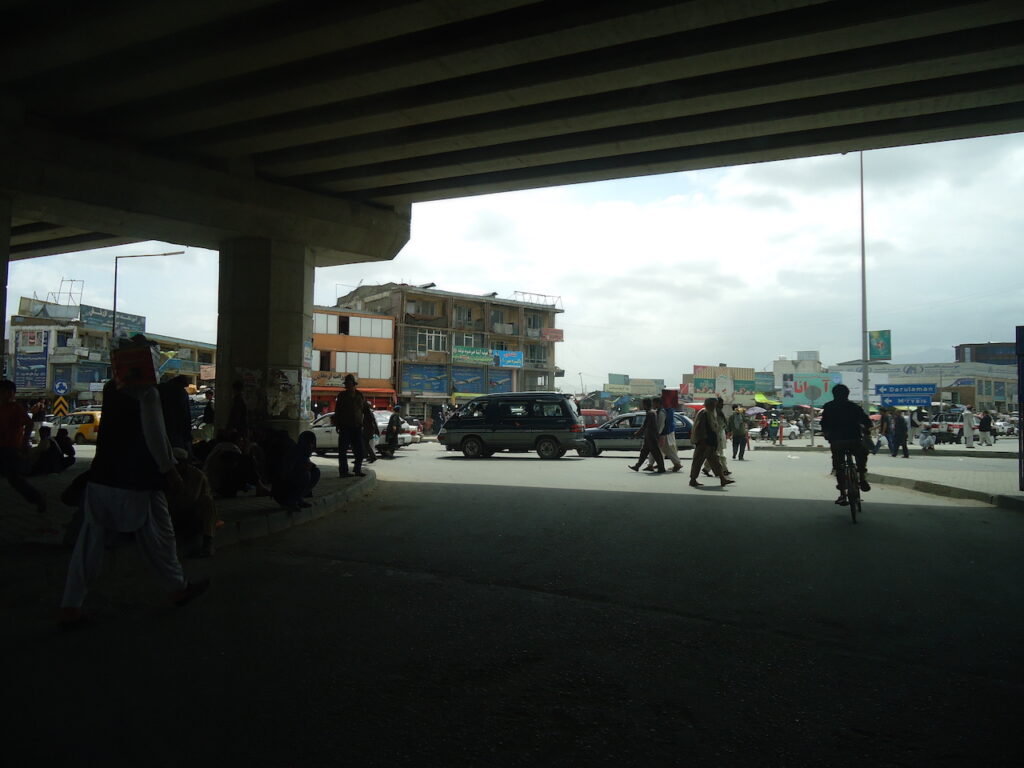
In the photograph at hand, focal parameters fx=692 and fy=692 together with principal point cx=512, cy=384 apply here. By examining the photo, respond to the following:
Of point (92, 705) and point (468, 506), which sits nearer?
point (92, 705)

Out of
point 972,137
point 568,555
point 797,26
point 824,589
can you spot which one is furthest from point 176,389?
point 972,137

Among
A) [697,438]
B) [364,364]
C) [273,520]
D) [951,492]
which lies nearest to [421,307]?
[364,364]

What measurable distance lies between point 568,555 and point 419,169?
29.7 ft

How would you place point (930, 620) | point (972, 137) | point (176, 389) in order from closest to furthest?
1. point (930, 620)
2. point (176, 389)
3. point (972, 137)

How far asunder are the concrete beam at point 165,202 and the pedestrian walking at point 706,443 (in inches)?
323

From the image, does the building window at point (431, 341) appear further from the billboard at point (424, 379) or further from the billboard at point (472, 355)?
the billboard at point (424, 379)

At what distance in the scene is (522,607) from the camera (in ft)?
16.2

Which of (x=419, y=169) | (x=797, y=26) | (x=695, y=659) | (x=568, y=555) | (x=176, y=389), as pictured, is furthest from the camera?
(x=419, y=169)

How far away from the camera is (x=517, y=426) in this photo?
21.6 meters

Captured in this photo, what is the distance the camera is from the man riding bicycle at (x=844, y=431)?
9.41m

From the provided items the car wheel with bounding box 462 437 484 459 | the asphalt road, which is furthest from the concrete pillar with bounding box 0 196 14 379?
the car wheel with bounding box 462 437 484 459

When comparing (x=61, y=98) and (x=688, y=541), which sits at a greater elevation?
(x=61, y=98)

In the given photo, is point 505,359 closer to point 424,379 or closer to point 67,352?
point 424,379

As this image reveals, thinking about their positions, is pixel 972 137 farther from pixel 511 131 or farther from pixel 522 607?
pixel 522 607
